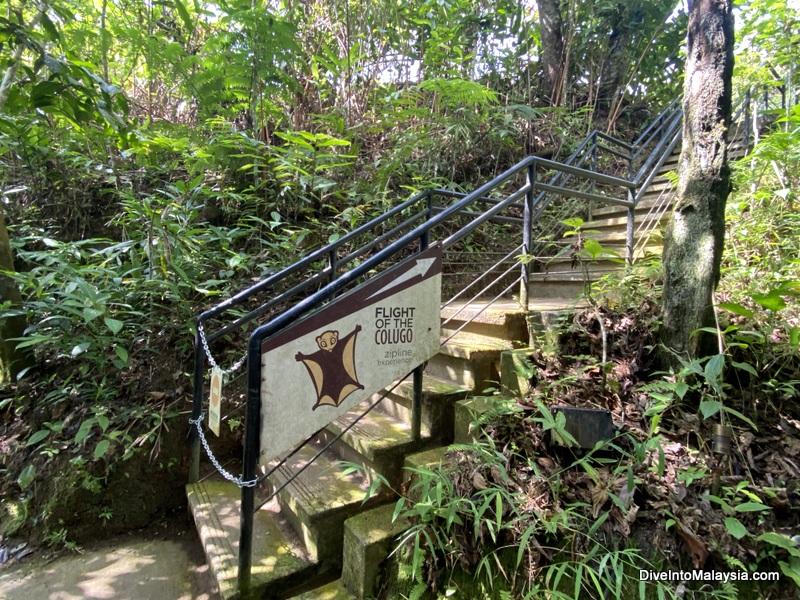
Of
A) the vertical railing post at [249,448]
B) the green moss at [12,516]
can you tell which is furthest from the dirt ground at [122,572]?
the vertical railing post at [249,448]

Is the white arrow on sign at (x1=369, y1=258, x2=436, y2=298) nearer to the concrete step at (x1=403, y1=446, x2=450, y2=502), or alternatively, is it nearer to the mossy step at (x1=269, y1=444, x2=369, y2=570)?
the concrete step at (x1=403, y1=446, x2=450, y2=502)

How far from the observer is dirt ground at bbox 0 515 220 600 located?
189 centimetres

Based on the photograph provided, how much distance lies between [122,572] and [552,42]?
301 inches

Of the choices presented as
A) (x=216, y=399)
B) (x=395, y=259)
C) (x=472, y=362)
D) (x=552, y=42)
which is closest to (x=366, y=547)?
(x=216, y=399)

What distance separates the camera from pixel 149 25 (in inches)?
164

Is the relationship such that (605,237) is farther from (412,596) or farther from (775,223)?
(412,596)

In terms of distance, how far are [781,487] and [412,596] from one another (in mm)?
1331

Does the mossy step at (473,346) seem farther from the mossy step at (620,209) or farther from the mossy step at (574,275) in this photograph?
the mossy step at (620,209)

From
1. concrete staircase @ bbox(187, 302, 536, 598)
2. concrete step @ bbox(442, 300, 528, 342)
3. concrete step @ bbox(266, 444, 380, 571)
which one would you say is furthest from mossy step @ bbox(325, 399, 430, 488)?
concrete step @ bbox(442, 300, 528, 342)

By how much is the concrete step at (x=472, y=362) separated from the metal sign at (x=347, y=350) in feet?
1.30

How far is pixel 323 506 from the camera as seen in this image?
5.72 ft

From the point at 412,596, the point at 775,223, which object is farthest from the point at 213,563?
the point at 775,223
